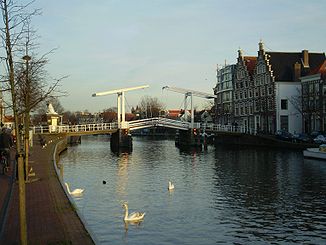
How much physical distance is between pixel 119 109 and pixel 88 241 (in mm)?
52192

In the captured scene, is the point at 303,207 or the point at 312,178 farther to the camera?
the point at 312,178

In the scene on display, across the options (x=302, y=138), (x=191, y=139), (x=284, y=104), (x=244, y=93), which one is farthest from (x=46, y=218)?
(x=244, y=93)

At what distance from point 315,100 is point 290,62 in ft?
48.6

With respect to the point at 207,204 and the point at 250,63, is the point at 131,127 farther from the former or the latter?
the point at 207,204

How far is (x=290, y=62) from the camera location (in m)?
72.9

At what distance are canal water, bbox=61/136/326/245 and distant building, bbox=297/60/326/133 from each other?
92.7ft

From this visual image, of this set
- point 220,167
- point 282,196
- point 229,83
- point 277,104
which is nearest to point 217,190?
point 282,196

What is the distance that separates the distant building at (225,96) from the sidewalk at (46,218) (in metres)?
71.8

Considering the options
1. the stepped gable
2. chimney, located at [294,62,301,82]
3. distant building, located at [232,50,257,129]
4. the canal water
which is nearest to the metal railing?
distant building, located at [232,50,257,129]

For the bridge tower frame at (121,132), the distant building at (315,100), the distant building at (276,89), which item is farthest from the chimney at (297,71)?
the bridge tower frame at (121,132)

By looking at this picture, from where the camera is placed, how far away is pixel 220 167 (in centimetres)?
3512

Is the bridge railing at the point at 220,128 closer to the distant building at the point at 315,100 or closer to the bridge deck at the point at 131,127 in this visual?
the bridge deck at the point at 131,127

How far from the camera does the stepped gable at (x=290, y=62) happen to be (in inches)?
2792

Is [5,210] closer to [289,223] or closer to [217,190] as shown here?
[289,223]
